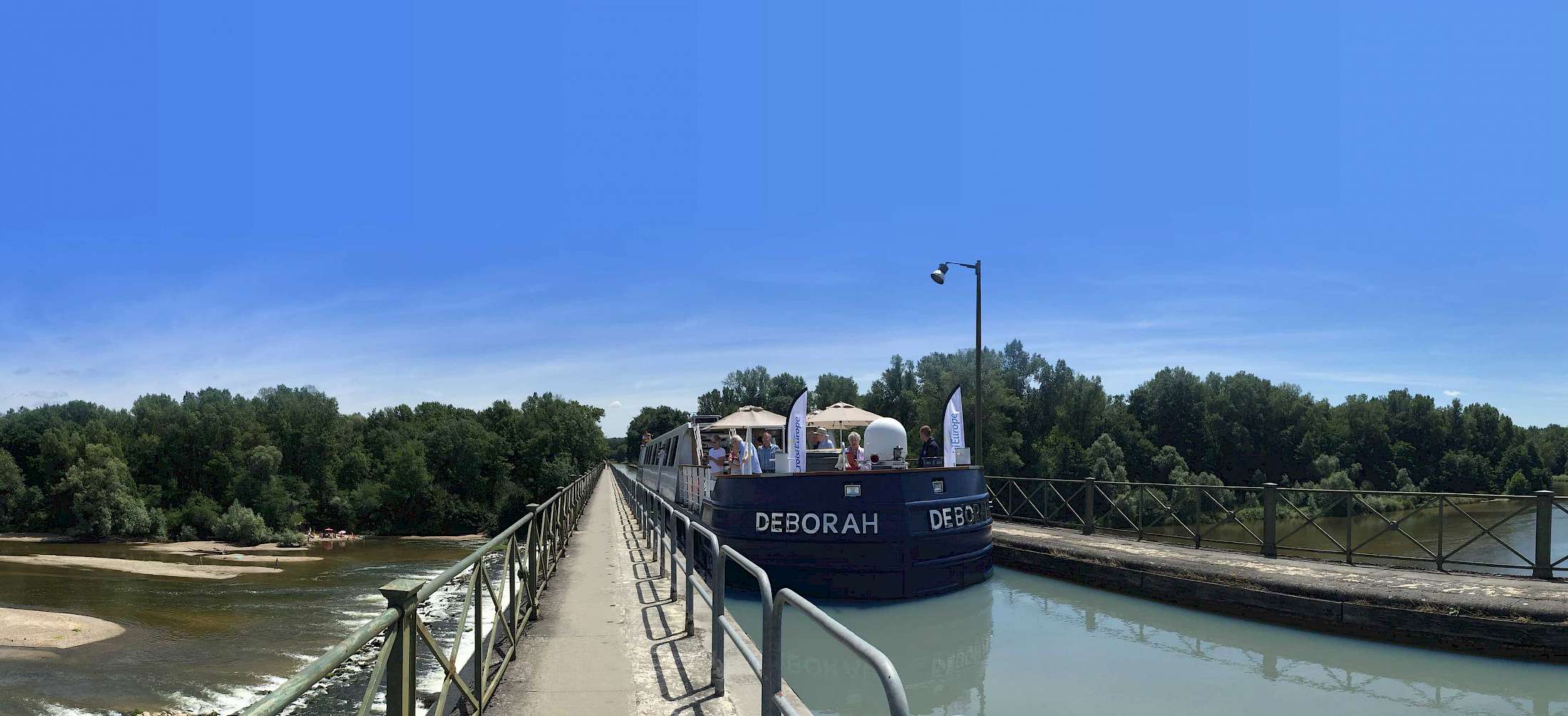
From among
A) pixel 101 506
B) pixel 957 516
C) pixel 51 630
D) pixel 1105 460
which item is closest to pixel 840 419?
pixel 957 516

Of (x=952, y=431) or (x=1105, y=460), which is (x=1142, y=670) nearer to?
(x=952, y=431)

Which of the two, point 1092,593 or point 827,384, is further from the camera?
point 827,384

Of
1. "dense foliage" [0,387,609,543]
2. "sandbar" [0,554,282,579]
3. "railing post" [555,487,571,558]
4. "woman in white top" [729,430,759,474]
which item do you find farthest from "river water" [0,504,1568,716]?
"dense foliage" [0,387,609,543]

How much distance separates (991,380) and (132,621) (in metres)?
49.0

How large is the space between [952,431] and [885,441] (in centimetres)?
137

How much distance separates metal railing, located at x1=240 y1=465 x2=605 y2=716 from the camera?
2.76m

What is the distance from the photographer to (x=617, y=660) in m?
6.69

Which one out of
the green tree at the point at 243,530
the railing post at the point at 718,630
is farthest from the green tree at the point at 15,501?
the railing post at the point at 718,630

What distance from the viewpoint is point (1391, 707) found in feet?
22.9

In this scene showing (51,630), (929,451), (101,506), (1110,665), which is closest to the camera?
(1110,665)

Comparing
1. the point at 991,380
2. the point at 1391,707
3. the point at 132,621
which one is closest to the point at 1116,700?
the point at 1391,707

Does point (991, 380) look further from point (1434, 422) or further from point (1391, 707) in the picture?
point (1391, 707)

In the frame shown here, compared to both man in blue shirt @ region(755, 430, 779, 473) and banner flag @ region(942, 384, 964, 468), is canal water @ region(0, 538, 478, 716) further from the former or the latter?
banner flag @ region(942, 384, 964, 468)

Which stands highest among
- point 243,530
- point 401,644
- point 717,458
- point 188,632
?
point 717,458
